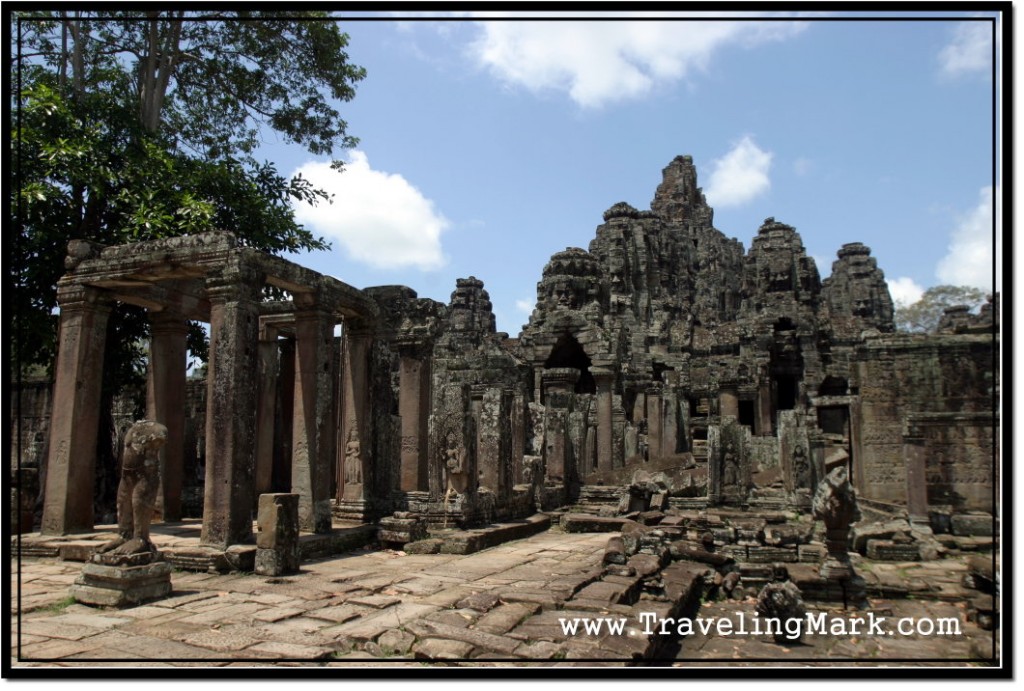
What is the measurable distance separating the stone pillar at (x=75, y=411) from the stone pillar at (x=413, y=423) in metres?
4.55

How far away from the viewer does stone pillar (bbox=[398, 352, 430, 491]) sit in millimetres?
12766

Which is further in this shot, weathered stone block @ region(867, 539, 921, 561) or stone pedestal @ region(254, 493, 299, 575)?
weathered stone block @ region(867, 539, 921, 561)

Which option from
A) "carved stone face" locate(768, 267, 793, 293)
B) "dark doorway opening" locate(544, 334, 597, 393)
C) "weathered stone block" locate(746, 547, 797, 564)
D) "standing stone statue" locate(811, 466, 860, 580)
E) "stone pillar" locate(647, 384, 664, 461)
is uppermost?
"carved stone face" locate(768, 267, 793, 293)

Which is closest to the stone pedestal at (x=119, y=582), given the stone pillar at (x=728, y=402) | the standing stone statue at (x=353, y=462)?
the standing stone statue at (x=353, y=462)

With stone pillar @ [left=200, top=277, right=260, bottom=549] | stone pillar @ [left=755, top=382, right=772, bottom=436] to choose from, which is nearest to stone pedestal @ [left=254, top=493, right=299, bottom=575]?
stone pillar @ [left=200, top=277, right=260, bottom=549]

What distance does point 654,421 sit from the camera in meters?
25.4

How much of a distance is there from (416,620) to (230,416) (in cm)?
417

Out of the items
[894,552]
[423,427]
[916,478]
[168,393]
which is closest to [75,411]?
[168,393]

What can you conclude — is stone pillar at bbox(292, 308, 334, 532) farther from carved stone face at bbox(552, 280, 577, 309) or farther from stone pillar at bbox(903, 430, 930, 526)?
carved stone face at bbox(552, 280, 577, 309)

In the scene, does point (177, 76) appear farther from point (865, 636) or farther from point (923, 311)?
point (923, 311)

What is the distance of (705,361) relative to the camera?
37.5 meters

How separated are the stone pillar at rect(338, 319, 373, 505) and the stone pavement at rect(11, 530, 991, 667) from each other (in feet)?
8.46

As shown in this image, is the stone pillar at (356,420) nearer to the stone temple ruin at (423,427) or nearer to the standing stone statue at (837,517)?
the stone temple ruin at (423,427)

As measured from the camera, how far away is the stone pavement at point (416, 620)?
5.06 meters
